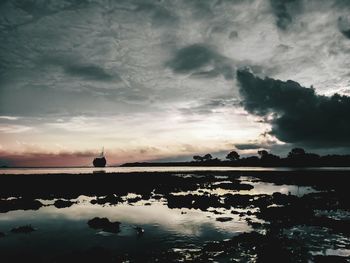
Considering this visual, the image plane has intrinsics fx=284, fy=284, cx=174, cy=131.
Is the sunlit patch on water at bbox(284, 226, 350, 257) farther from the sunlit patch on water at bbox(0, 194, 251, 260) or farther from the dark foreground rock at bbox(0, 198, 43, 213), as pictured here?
the dark foreground rock at bbox(0, 198, 43, 213)

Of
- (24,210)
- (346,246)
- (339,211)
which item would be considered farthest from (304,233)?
(24,210)

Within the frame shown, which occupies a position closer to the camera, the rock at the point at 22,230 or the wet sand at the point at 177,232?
the wet sand at the point at 177,232

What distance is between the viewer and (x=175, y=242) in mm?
18891

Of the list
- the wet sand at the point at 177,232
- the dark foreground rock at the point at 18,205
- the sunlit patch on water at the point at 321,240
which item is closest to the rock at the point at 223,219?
the wet sand at the point at 177,232

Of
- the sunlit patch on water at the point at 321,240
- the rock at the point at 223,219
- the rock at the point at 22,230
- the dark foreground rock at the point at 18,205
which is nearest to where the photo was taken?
the sunlit patch on water at the point at 321,240

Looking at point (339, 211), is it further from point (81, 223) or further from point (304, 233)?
point (81, 223)

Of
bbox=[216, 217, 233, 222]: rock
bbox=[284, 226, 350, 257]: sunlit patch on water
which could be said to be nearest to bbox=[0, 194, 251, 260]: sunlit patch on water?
bbox=[216, 217, 233, 222]: rock

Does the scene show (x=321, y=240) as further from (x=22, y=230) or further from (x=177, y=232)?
(x=22, y=230)

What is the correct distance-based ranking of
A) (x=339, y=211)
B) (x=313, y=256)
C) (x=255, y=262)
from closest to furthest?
(x=255, y=262) < (x=313, y=256) < (x=339, y=211)

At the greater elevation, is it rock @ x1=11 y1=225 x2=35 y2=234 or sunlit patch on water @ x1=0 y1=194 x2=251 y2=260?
rock @ x1=11 y1=225 x2=35 y2=234

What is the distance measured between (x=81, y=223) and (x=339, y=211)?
26.3 m

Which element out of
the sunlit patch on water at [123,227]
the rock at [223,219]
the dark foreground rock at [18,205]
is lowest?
the sunlit patch on water at [123,227]

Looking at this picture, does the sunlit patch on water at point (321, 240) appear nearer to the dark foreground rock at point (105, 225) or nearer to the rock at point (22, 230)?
the dark foreground rock at point (105, 225)

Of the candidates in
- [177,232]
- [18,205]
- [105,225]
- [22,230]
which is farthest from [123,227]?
[18,205]
